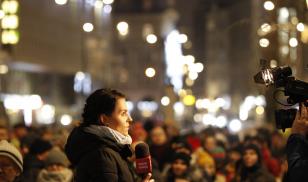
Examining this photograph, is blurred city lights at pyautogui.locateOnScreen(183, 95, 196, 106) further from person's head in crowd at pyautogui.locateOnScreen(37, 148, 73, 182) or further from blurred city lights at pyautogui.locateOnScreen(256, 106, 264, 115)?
person's head in crowd at pyautogui.locateOnScreen(37, 148, 73, 182)

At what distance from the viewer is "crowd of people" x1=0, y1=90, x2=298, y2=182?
620cm

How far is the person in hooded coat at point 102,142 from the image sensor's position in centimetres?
611

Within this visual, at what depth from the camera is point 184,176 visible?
11.5 meters

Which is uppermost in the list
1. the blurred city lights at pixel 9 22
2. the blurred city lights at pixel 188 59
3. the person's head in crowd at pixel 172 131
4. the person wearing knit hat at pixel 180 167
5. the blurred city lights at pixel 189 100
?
the blurred city lights at pixel 9 22

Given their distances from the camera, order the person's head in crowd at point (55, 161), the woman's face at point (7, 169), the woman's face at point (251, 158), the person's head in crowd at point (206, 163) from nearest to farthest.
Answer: the woman's face at point (7, 169)
the person's head in crowd at point (55, 161)
the woman's face at point (251, 158)
the person's head in crowd at point (206, 163)

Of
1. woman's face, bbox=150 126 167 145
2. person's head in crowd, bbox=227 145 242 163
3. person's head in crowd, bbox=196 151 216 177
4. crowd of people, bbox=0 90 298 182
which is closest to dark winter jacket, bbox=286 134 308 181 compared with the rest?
crowd of people, bbox=0 90 298 182

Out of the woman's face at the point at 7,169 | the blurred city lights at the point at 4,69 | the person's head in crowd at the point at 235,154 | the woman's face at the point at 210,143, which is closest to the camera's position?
the woman's face at the point at 7,169

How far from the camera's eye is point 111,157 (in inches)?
243

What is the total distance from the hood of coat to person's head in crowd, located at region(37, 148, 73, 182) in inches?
136

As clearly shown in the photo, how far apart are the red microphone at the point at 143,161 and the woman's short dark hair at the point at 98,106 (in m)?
0.36

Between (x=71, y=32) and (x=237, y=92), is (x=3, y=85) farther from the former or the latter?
(x=237, y=92)

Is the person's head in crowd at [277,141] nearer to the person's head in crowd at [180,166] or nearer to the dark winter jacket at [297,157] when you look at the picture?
the person's head in crowd at [180,166]

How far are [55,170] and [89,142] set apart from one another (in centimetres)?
390

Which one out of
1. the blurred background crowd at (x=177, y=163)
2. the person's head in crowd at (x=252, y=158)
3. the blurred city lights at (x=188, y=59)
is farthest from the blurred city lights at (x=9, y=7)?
the person's head in crowd at (x=252, y=158)
